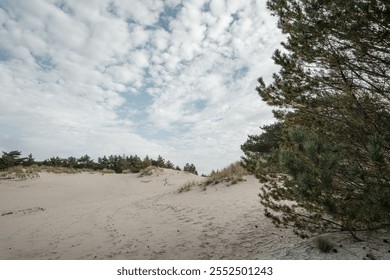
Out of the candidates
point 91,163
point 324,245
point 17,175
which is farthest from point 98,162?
point 324,245

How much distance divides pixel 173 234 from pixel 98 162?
92.5 ft

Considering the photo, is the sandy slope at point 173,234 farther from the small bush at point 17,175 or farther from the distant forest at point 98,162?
the distant forest at point 98,162

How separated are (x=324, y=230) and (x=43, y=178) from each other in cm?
1912

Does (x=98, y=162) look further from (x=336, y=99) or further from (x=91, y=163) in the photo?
(x=336, y=99)

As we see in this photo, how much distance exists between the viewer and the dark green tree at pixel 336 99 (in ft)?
9.92

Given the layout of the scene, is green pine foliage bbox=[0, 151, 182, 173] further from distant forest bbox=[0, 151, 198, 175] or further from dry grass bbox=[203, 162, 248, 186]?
dry grass bbox=[203, 162, 248, 186]

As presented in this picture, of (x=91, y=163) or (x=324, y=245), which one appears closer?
(x=324, y=245)

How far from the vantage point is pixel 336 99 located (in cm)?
382

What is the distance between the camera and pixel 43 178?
18.3 meters

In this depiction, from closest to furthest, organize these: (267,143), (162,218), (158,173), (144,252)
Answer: (144,252) → (162,218) → (267,143) → (158,173)

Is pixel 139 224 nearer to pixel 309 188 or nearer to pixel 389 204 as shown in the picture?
pixel 309 188

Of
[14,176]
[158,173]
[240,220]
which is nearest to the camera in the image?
[240,220]

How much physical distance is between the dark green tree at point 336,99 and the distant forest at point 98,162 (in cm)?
2173

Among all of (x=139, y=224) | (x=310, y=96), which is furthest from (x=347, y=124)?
(x=139, y=224)
